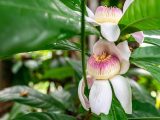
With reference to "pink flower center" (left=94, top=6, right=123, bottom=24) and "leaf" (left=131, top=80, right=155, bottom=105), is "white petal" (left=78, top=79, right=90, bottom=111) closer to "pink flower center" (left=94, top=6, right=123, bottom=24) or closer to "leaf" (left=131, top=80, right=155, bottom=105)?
"pink flower center" (left=94, top=6, right=123, bottom=24)

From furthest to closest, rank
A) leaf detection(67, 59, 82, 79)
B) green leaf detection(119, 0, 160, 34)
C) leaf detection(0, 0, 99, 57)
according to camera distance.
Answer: leaf detection(67, 59, 82, 79) → green leaf detection(119, 0, 160, 34) → leaf detection(0, 0, 99, 57)

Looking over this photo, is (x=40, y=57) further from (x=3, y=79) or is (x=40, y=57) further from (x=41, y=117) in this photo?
(x=41, y=117)

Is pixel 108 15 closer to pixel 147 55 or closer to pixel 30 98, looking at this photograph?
pixel 147 55

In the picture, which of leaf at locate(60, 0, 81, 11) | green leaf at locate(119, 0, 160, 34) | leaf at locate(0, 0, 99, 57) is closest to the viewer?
leaf at locate(0, 0, 99, 57)

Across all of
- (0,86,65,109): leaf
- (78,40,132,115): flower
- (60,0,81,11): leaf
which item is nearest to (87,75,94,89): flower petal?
(78,40,132,115): flower

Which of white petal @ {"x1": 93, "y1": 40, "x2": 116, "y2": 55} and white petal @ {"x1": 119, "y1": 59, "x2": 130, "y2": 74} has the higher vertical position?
white petal @ {"x1": 93, "y1": 40, "x2": 116, "y2": 55}

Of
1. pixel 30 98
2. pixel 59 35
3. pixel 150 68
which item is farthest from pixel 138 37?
pixel 30 98
